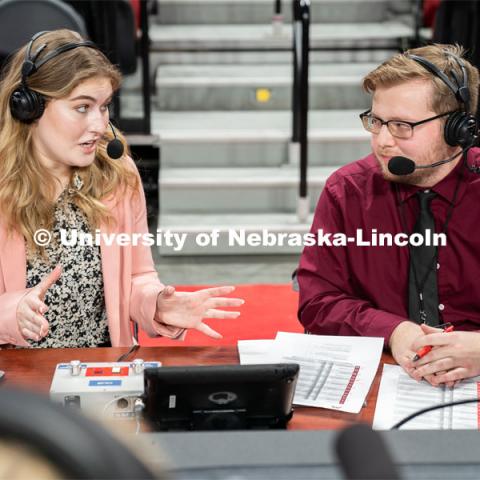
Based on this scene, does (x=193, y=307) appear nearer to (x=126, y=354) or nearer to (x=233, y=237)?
(x=126, y=354)

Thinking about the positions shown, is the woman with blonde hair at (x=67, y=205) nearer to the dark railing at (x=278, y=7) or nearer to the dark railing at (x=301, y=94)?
the dark railing at (x=301, y=94)

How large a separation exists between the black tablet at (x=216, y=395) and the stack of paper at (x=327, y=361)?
21cm

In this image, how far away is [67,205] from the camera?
2186 mm

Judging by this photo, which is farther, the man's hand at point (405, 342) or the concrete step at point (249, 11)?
the concrete step at point (249, 11)

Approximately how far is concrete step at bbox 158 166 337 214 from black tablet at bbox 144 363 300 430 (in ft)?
11.4

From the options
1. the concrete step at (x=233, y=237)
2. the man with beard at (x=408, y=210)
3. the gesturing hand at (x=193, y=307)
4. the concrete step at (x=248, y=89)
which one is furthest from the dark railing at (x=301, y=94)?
the gesturing hand at (x=193, y=307)

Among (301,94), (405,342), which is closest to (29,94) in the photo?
(405,342)

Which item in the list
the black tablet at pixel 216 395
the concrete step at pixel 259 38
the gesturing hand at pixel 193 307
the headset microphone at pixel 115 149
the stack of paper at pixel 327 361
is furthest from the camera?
the concrete step at pixel 259 38

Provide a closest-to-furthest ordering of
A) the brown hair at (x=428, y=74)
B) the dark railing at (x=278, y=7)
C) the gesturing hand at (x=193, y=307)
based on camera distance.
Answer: the gesturing hand at (x=193, y=307) < the brown hair at (x=428, y=74) < the dark railing at (x=278, y=7)

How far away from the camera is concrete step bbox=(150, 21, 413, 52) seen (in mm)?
5605

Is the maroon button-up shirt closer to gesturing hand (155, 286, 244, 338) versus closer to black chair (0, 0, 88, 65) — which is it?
gesturing hand (155, 286, 244, 338)

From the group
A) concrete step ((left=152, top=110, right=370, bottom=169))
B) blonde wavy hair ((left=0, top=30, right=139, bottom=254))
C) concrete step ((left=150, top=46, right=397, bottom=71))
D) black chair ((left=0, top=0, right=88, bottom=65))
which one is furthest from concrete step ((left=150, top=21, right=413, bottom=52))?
blonde wavy hair ((left=0, top=30, right=139, bottom=254))

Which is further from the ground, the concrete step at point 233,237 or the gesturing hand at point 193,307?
the gesturing hand at point 193,307

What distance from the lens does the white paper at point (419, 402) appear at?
5.02 ft
